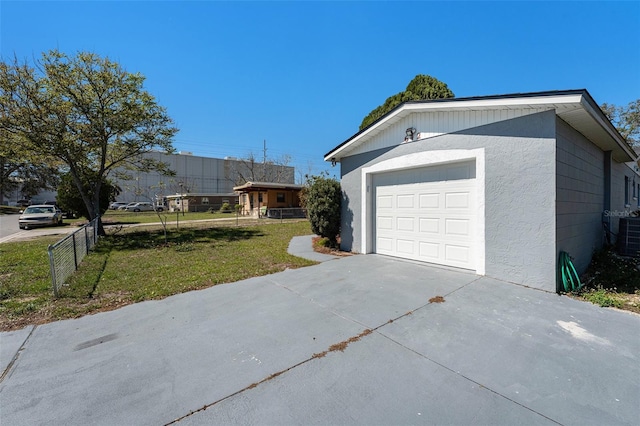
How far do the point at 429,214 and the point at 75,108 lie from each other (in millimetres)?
13516

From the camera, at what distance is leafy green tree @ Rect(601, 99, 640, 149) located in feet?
66.5

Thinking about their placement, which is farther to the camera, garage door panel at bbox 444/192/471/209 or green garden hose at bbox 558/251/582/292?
garage door panel at bbox 444/192/471/209

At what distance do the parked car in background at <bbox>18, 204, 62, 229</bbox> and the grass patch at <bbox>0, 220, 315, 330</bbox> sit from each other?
9.53 meters

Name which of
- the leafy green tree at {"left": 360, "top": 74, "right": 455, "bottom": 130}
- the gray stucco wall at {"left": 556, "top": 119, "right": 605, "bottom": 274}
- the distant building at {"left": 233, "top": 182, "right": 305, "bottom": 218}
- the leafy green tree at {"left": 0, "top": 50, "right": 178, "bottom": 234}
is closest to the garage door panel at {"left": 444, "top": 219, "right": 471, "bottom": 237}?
the gray stucco wall at {"left": 556, "top": 119, "right": 605, "bottom": 274}

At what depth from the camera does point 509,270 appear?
4809 mm

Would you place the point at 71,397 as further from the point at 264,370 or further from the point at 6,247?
the point at 6,247

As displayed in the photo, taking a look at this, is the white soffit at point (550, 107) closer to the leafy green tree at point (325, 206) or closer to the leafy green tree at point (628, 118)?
the leafy green tree at point (325, 206)

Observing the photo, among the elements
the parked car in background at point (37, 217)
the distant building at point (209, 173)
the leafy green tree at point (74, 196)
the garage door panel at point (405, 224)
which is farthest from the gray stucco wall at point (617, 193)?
the distant building at point (209, 173)

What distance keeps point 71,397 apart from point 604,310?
20.6 ft

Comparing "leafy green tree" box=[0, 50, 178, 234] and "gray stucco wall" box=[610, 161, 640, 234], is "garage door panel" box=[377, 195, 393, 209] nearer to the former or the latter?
"gray stucco wall" box=[610, 161, 640, 234]

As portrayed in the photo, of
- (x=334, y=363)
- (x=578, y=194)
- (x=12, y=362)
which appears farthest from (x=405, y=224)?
(x=12, y=362)

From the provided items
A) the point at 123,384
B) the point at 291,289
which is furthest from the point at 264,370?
the point at 291,289

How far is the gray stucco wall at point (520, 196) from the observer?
4391 mm

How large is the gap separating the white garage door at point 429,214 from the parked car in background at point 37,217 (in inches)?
857
